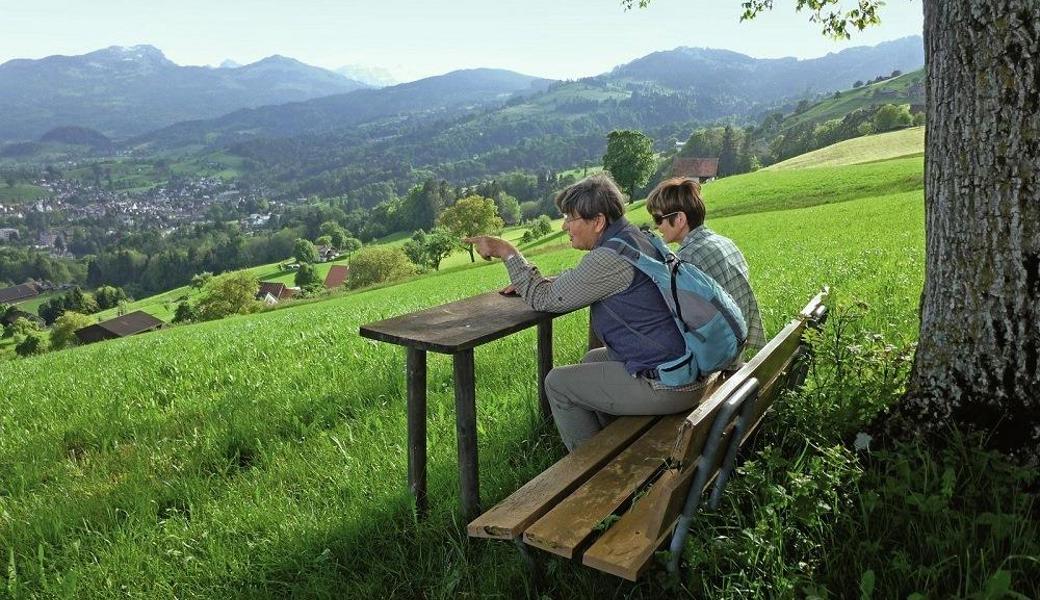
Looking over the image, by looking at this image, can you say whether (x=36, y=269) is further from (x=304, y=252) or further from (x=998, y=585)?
(x=998, y=585)

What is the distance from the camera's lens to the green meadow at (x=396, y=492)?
2.50m

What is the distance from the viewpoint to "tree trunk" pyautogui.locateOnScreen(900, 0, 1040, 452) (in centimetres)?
272

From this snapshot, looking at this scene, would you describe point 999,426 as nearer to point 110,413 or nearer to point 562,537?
point 562,537

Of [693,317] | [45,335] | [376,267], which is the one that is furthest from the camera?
[45,335]

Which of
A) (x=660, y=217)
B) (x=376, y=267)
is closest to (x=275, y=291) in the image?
(x=376, y=267)

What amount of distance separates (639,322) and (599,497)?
3.44ft

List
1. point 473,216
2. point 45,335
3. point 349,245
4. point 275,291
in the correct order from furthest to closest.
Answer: point 349,245 → point 275,291 → point 45,335 → point 473,216

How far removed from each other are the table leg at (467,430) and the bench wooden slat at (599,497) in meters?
0.81

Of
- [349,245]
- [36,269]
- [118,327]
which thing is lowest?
[118,327]

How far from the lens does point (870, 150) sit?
59375 millimetres

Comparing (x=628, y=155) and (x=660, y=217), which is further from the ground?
(x=628, y=155)

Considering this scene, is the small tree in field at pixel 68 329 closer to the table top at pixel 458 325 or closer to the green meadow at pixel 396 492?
the green meadow at pixel 396 492

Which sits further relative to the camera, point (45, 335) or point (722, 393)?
point (45, 335)

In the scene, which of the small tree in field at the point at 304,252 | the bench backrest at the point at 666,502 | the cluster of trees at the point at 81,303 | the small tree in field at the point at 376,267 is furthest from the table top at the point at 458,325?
the small tree in field at the point at 304,252
